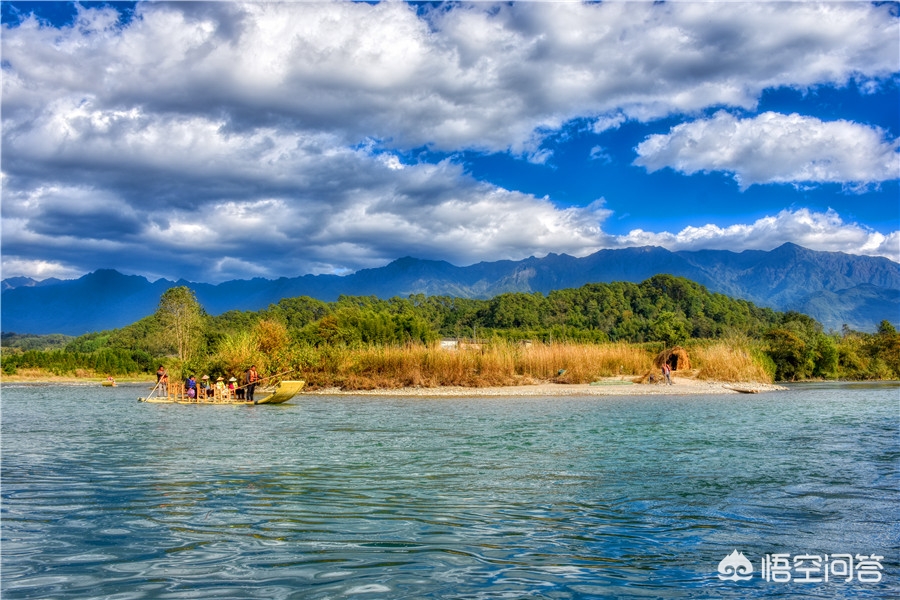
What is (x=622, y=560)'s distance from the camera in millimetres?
5539

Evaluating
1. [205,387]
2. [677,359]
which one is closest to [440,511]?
[205,387]

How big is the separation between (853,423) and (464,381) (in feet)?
69.7

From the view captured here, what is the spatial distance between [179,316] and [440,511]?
7346 centimetres

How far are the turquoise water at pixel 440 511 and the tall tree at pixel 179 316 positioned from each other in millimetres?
60460

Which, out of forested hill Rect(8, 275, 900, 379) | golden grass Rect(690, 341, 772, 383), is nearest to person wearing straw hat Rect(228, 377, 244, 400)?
forested hill Rect(8, 275, 900, 379)

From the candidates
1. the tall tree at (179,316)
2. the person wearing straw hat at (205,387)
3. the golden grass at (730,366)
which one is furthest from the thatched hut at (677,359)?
the tall tree at (179,316)

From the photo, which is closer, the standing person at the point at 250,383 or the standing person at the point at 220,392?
the standing person at the point at 220,392

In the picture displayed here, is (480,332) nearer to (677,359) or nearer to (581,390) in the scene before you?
(677,359)

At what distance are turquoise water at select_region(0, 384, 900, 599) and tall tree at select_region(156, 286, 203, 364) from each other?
6046 cm

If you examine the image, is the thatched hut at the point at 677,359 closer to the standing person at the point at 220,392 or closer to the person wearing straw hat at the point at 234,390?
the person wearing straw hat at the point at 234,390

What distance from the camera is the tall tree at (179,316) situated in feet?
240

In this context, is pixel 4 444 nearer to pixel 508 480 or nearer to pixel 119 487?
pixel 119 487

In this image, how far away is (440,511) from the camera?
24.2ft

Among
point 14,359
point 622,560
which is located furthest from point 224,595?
point 14,359
